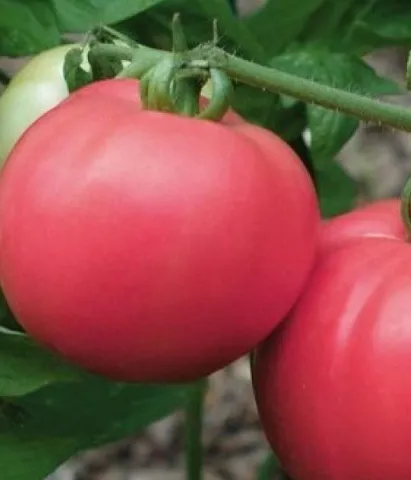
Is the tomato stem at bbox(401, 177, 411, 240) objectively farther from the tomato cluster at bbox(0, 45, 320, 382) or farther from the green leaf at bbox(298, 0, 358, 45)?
the green leaf at bbox(298, 0, 358, 45)

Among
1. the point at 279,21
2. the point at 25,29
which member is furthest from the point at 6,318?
the point at 279,21

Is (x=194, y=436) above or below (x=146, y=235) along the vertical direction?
below

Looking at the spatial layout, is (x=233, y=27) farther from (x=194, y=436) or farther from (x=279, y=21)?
(x=194, y=436)

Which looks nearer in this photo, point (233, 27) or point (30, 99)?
point (30, 99)

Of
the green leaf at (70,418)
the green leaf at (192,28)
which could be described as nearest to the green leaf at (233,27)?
the green leaf at (192,28)

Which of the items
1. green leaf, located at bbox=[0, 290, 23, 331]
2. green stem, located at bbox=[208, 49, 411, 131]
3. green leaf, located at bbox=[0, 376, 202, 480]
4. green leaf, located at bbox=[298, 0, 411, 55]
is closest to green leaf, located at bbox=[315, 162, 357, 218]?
green leaf, located at bbox=[298, 0, 411, 55]

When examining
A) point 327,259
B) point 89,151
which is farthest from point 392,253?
point 89,151
